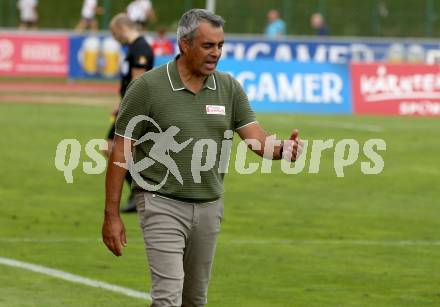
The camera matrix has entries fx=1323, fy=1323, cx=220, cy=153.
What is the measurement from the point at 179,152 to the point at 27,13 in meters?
38.7

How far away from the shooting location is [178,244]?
26.7 feet

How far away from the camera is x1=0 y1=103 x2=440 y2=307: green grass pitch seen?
1123cm

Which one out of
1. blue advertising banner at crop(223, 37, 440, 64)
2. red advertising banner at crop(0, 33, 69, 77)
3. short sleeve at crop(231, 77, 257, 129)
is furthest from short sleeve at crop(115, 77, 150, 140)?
red advertising banner at crop(0, 33, 69, 77)

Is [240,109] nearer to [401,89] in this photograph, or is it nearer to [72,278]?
[72,278]

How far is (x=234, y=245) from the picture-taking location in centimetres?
1361

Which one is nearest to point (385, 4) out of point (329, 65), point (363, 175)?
point (329, 65)

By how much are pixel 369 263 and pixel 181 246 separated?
4.81m

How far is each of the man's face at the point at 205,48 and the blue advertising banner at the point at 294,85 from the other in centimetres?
2195

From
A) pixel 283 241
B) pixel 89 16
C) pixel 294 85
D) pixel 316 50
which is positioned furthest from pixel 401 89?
pixel 89 16

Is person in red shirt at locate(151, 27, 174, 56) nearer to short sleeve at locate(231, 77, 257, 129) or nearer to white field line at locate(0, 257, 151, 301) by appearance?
white field line at locate(0, 257, 151, 301)

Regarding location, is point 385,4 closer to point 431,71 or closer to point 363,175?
point 431,71

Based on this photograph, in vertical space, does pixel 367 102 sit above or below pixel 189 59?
below

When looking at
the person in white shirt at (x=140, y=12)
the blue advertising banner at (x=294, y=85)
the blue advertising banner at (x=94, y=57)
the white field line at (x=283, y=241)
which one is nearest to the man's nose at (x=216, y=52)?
the white field line at (x=283, y=241)

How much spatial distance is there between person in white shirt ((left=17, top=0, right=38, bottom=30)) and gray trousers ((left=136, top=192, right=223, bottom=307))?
37.9 m
